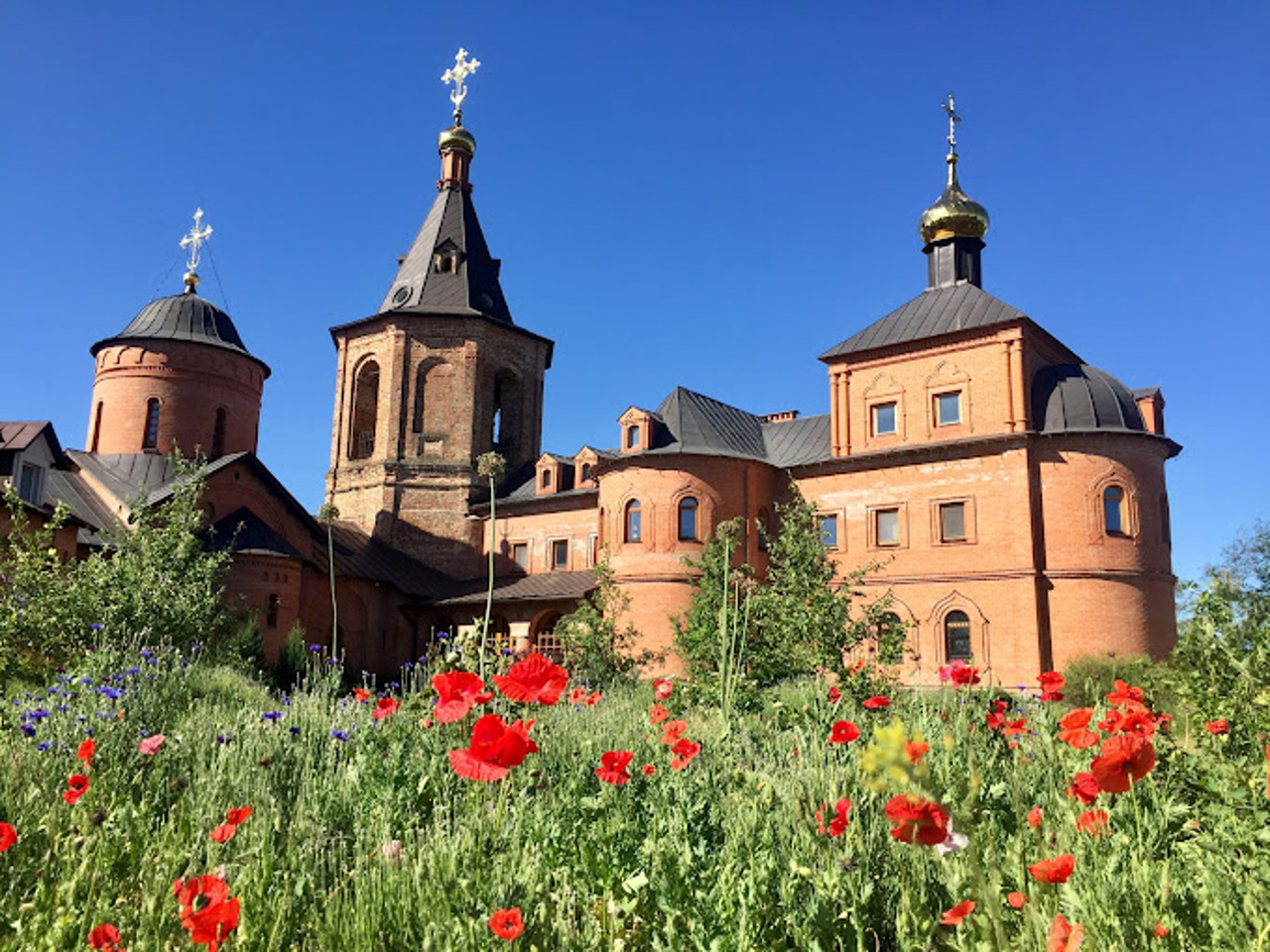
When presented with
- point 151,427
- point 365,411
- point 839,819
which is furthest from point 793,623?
point 151,427

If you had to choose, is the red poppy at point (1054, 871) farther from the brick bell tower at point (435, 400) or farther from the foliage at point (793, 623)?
the brick bell tower at point (435, 400)

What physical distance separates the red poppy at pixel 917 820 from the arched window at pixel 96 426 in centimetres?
3402

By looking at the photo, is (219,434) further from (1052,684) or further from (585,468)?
(1052,684)

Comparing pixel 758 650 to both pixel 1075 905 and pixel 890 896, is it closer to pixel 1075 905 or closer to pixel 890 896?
pixel 890 896

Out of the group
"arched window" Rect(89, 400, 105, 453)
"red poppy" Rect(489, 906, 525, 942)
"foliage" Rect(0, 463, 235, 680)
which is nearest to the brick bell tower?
"arched window" Rect(89, 400, 105, 453)

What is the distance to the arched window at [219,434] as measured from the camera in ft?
104

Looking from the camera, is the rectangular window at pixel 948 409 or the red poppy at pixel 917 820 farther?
the rectangular window at pixel 948 409

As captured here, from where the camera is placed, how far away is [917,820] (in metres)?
1.81

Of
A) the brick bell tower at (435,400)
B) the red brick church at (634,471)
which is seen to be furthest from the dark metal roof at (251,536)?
the brick bell tower at (435,400)

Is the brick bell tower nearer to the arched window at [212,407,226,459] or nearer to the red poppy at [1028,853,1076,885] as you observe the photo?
the arched window at [212,407,226,459]

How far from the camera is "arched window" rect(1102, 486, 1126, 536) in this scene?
961 inches

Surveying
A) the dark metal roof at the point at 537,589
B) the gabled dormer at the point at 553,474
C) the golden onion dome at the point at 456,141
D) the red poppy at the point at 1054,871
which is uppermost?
the golden onion dome at the point at 456,141

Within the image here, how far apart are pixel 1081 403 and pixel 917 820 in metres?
25.9

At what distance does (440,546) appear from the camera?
107 ft
